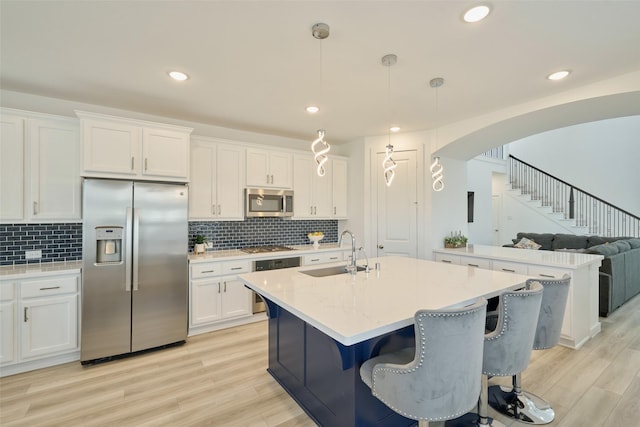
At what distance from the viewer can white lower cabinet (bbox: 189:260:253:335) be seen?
3.51 metres

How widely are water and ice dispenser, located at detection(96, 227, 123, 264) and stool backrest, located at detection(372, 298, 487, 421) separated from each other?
9.38 ft

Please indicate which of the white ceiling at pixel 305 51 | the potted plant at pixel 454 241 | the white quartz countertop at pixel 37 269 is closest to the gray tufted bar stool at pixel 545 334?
the white ceiling at pixel 305 51

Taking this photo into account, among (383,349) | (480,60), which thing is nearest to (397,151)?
(480,60)

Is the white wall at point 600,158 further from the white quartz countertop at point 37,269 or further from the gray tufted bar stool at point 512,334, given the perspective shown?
the white quartz countertop at point 37,269

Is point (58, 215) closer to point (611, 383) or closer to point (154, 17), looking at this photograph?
point (154, 17)

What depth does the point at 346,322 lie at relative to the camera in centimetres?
147

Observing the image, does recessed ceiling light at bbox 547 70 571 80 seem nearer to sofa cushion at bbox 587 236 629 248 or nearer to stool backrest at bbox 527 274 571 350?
stool backrest at bbox 527 274 571 350

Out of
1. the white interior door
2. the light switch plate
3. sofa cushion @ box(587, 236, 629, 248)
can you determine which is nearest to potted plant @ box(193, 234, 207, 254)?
the light switch plate

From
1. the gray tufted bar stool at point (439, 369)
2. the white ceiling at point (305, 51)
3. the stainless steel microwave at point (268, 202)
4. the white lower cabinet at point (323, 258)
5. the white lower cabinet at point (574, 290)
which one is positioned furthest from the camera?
the white lower cabinet at point (323, 258)

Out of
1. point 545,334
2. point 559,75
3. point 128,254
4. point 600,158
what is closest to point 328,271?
point 545,334

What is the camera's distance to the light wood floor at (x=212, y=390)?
83.4 inches

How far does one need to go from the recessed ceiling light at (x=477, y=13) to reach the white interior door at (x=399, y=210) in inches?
105

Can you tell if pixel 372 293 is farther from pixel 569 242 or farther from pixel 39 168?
pixel 569 242

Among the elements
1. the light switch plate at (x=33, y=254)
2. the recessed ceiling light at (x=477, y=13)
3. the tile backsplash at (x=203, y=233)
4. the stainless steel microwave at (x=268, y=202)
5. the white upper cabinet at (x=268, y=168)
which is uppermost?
the recessed ceiling light at (x=477, y=13)
